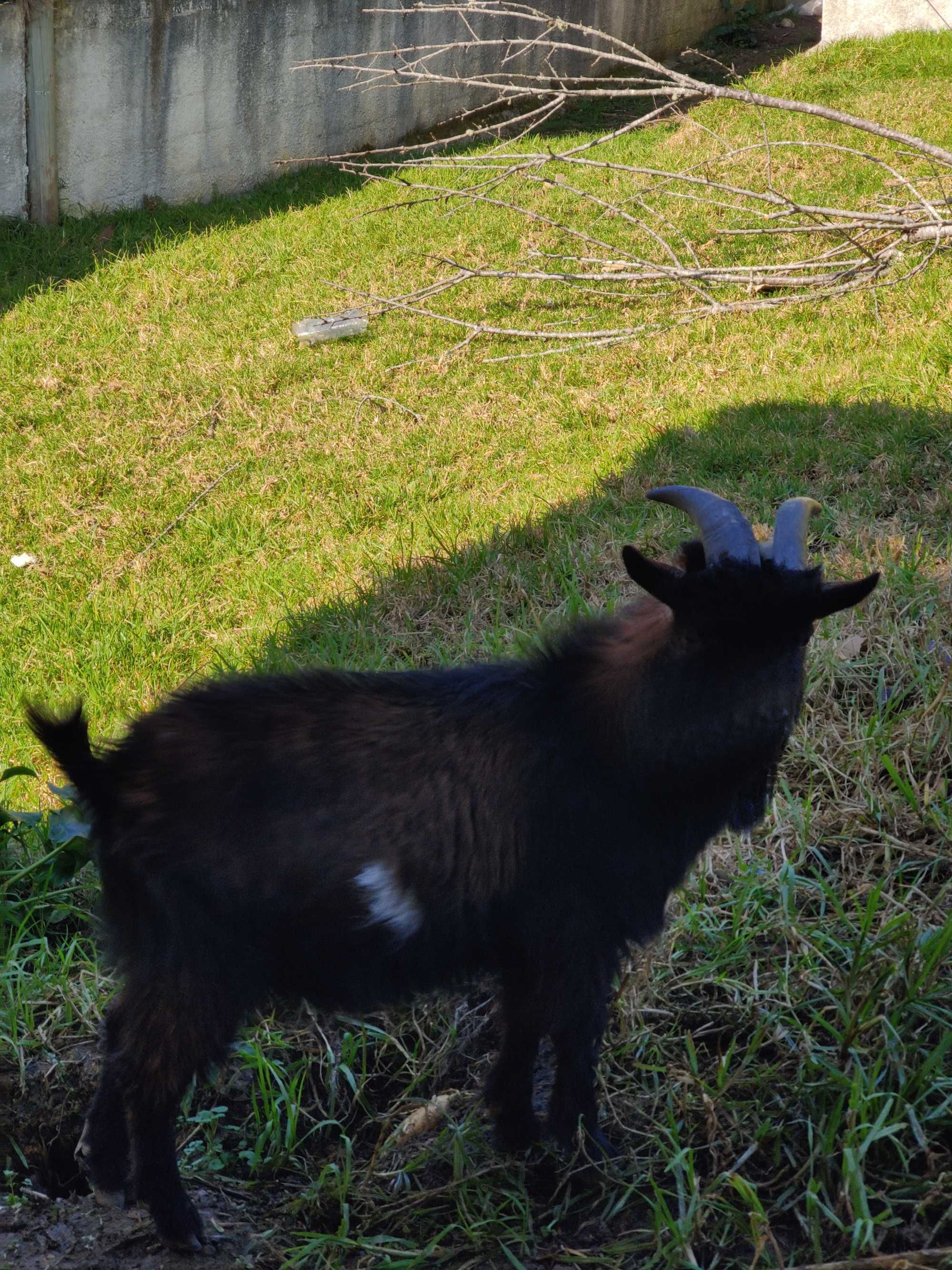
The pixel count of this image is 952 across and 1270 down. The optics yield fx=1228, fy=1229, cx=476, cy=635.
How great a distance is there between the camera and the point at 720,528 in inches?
90.3

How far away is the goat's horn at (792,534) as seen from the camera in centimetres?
233

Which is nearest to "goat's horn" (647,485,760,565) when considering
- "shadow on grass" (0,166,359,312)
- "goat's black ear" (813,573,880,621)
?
"goat's black ear" (813,573,880,621)

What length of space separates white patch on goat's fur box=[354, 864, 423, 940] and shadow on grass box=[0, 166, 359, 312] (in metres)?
6.89

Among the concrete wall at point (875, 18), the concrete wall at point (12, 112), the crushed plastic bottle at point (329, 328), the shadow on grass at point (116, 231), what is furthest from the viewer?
the concrete wall at point (875, 18)

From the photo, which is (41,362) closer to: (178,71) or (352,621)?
(178,71)

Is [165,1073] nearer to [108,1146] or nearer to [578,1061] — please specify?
[108,1146]

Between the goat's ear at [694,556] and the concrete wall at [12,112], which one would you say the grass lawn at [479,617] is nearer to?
the concrete wall at [12,112]

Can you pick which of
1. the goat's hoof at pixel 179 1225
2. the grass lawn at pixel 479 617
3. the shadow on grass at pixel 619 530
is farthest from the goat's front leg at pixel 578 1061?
the shadow on grass at pixel 619 530

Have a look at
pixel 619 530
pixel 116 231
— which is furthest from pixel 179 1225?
pixel 116 231

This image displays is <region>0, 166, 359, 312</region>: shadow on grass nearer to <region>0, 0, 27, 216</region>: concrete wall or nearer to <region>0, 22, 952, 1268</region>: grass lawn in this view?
<region>0, 22, 952, 1268</region>: grass lawn

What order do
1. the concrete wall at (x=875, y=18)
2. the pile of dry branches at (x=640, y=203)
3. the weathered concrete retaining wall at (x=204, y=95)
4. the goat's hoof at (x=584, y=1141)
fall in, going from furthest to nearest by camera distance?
the concrete wall at (x=875, y=18), the weathered concrete retaining wall at (x=204, y=95), the pile of dry branches at (x=640, y=203), the goat's hoof at (x=584, y=1141)

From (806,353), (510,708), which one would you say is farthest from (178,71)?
(510,708)

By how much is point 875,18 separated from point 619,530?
398 inches

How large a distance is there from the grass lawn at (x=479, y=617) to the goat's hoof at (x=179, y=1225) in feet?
0.43
